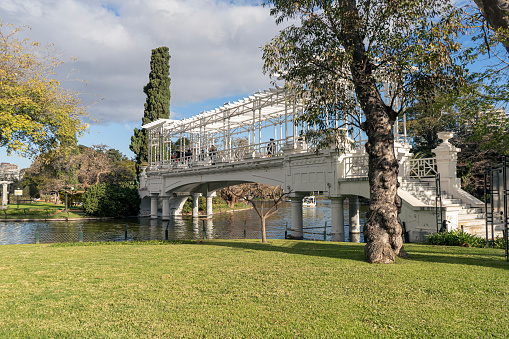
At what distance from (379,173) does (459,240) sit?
4.68 meters

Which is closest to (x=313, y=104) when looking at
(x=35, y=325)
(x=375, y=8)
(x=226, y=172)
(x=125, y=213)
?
(x=375, y=8)

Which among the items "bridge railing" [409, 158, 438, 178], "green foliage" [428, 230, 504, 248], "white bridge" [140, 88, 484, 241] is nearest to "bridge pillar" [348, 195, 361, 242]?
"white bridge" [140, 88, 484, 241]

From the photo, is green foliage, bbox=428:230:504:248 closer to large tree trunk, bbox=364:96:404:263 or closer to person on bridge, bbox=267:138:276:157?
large tree trunk, bbox=364:96:404:263

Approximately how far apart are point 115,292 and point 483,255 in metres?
9.51

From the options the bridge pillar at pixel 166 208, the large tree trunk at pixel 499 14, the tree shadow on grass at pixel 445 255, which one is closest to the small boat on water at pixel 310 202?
the bridge pillar at pixel 166 208

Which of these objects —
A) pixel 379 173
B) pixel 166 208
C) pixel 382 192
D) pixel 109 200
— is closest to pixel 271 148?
pixel 379 173

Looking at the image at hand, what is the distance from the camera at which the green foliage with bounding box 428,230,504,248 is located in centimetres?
1232

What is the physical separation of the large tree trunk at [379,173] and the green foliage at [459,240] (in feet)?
11.7

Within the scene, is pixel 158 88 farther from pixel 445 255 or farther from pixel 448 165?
pixel 445 255

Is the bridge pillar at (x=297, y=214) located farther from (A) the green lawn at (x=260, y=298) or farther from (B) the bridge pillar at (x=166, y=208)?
(B) the bridge pillar at (x=166, y=208)

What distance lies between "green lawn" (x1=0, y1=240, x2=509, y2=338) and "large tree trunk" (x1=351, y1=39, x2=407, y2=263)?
0.58 metres

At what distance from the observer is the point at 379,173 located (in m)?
10.2

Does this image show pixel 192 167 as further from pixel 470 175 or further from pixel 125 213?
pixel 470 175

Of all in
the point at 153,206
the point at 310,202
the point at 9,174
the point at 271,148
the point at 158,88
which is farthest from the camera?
the point at 9,174
